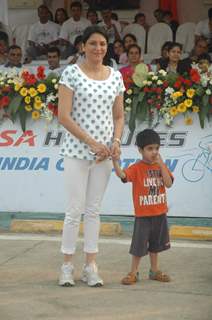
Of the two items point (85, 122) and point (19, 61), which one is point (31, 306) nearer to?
point (85, 122)

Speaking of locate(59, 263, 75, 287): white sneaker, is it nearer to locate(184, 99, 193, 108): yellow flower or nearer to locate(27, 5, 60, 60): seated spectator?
locate(184, 99, 193, 108): yellow flower

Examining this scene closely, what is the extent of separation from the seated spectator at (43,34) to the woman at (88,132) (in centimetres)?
755

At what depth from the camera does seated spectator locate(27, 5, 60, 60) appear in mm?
13281

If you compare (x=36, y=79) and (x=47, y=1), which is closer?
(x=36, y=79)

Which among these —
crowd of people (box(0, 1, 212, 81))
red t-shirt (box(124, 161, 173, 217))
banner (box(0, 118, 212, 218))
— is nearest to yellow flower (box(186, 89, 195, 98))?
banner (box(0, 118, 212, 218))

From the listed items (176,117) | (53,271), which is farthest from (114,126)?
(176,117)

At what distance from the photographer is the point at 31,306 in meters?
5.39

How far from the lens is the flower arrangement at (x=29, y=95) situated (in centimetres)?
800

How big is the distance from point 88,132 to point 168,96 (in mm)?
2267

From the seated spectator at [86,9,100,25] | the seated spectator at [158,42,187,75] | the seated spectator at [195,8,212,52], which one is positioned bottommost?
the seated spectator at [158,42,187,75]

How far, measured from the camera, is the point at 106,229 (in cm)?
785

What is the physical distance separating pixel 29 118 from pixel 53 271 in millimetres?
2282

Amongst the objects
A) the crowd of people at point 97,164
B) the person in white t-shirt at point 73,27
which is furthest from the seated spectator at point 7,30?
the crowd of people at point 97,164

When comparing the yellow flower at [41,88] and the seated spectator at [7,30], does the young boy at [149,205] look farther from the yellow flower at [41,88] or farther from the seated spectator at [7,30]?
the seated spectator at [7,30]
